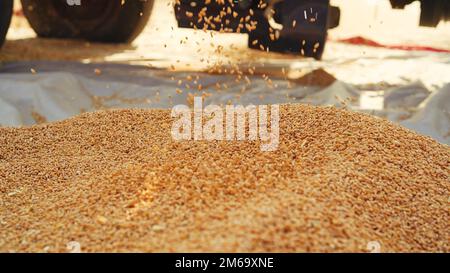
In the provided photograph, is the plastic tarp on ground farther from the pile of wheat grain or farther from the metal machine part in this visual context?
the pile of wheat grain

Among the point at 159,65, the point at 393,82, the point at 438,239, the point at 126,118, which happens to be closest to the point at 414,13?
the point at 393,82

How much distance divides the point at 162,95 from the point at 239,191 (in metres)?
1.30

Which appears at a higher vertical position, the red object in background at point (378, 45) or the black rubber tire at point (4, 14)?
the black rubber tire at point (4, 14)

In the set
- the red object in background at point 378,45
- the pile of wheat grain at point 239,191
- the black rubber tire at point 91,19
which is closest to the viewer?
the pile of wheat grain at point 239,191

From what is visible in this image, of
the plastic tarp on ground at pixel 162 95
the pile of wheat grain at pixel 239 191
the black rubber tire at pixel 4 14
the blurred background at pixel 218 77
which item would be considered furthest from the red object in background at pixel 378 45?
the black rubber tire at pixel 4 14

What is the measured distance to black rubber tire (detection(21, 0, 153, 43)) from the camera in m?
2.97

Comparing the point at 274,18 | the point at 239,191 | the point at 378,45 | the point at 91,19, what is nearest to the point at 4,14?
the point at 91,19

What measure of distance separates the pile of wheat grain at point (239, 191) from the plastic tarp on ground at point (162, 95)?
573 mm

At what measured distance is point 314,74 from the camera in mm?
2611

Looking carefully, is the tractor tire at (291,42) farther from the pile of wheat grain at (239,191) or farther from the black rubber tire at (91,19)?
the pile of wheat grain at (239,191)

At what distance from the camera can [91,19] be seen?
120 inches

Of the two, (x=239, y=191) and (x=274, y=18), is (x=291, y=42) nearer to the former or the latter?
(x=274, y=18)

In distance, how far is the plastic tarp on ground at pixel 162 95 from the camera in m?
2.07
